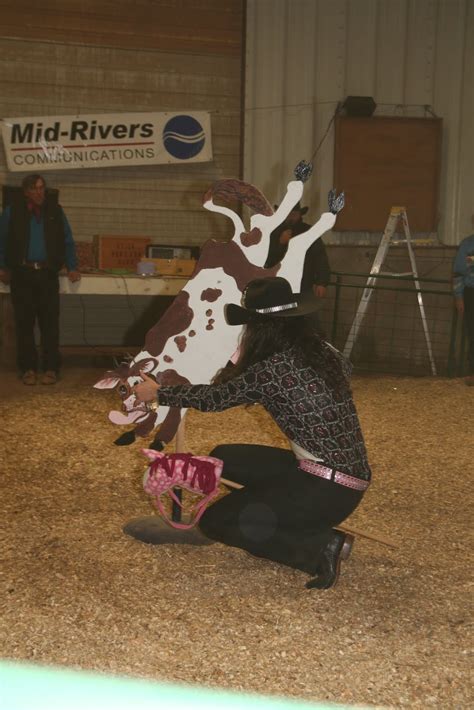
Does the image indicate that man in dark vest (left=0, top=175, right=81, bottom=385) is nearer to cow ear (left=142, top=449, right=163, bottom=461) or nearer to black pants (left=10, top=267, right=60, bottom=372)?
black pants (left=10, top=267, right=60, bottom=372)

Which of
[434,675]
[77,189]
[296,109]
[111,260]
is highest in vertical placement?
[296,109]

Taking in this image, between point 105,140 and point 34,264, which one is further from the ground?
point 105,140

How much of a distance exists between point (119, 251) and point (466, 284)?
11.6 ft

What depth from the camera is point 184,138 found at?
32.6 feet

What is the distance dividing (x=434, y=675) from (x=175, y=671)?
0.88 meters

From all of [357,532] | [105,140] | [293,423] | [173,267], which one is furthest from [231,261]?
[105,140]

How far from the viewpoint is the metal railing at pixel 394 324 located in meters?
10.1

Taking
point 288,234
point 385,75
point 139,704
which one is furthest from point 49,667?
point 385,75

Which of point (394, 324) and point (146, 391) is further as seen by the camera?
point (394, 324)

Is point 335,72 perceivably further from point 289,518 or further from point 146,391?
point 289,518

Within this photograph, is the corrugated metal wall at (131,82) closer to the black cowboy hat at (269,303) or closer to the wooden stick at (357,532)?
the wooden stick at (357,532)

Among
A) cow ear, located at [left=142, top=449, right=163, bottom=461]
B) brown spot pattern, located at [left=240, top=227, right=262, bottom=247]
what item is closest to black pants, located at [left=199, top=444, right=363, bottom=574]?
cow ear, located at [left=142, top=449, right=163, bottom=461]

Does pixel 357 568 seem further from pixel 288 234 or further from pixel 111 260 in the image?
pixel 111 260

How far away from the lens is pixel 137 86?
9812 millimetres
